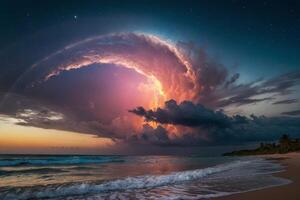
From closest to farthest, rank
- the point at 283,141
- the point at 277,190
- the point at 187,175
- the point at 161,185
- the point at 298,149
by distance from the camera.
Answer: the point at 277,190 < the point at 161,185 < the point at 187,175 < the point at 298,149 < the point at 283,141

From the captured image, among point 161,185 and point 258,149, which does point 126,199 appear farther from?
point 258,149

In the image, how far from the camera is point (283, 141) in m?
100

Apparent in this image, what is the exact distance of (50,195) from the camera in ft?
38.2

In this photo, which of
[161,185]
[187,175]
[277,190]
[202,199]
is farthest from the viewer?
[187,175]

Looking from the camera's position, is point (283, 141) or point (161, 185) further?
point (283, 141)

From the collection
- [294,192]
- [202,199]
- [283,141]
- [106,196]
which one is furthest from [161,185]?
[283,141]

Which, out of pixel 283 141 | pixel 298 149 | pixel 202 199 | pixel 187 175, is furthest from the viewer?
pixel 283 141

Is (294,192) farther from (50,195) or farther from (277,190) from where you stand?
(50,195)

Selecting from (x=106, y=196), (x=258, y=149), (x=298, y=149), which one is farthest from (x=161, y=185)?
(x=258, y=149)

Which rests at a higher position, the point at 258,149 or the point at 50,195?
the point at 258,149

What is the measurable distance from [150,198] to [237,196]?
303 centimetres

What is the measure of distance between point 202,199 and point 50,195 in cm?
607

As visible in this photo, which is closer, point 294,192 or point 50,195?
point 294,192

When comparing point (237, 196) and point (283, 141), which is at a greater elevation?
point (283, 141)
